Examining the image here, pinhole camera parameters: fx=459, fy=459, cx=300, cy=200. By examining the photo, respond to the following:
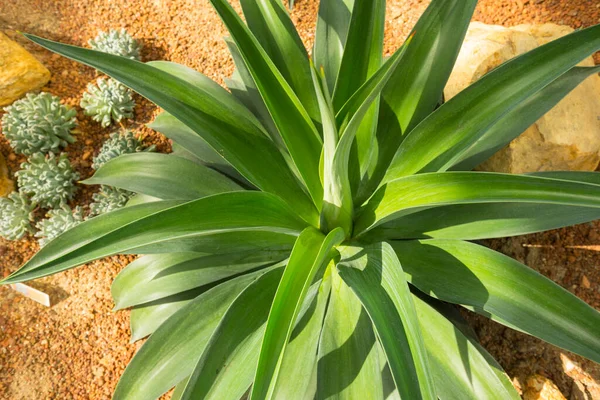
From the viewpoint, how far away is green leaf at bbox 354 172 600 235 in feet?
3.02

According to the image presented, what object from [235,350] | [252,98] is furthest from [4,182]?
[235,350]

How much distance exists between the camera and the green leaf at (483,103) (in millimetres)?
1109

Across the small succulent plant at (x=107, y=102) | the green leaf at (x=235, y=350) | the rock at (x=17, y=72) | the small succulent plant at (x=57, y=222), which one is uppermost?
the rock at (x=17, y=72)

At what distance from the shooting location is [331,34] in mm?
1688

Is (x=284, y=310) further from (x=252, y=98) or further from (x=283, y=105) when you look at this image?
(x=252, y=98)

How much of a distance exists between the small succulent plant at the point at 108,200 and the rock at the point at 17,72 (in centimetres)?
83

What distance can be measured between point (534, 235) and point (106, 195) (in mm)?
2042

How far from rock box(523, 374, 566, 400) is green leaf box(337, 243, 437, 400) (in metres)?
0.97

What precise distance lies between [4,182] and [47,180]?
32cm

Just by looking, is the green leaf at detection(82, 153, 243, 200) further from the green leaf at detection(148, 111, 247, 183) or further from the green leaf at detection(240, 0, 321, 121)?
the green leaf at detection(240, 0, 321, 121)

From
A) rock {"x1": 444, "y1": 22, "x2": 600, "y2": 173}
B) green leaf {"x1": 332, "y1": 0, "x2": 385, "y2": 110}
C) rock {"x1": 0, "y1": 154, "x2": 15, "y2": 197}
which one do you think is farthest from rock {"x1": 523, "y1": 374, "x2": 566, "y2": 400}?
rock {"x1": 0, "y1": 154, "x2": 15, "y2": 197}

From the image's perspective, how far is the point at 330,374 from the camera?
1340 mm

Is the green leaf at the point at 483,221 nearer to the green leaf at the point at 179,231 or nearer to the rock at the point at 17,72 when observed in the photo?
the green leaf at the point at 179,231

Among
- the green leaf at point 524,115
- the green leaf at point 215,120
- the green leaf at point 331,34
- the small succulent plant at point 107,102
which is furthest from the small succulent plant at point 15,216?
the green leaf at point 524,115
